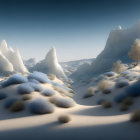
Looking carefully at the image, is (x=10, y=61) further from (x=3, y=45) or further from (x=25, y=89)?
(x=25, y=89)

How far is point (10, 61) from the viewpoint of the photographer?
81750 millimetres

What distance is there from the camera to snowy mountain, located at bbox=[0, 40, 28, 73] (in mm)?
65500

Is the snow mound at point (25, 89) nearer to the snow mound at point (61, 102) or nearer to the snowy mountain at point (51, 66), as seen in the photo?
the snow mound at point (61, 102)

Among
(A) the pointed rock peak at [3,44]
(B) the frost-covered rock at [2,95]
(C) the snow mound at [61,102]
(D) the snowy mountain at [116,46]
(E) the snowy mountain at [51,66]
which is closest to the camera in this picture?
(C) the snow mound at [61,102]

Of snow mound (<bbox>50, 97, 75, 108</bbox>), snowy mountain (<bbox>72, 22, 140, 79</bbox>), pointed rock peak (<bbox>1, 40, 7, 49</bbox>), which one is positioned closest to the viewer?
snow mound (<bbox>50, 97, 75, 108</bbox>)

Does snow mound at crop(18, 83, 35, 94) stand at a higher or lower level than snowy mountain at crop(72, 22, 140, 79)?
lower

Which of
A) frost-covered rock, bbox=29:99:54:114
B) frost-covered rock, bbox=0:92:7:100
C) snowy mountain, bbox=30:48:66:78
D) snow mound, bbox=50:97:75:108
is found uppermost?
snowy mountain, bbox=30:48:66:78

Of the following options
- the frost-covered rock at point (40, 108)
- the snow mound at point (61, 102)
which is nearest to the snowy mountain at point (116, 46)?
the snow mound at point (61, 102)

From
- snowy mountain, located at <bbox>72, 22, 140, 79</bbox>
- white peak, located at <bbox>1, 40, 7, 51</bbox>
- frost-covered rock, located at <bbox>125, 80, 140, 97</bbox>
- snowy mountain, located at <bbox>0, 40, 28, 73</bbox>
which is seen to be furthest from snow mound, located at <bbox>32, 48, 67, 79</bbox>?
frost-covered rock, located at <bbox>125, 80, 140, 97</bbox>

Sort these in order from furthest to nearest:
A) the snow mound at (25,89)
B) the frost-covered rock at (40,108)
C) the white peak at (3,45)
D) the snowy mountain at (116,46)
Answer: the white peak at (3,45) → the snowy mountain at (116,46) → the snow mound at (25,89) → the frost-covered rock at (40,108)

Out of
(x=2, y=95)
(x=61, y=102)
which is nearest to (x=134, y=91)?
(x=61, y=102)

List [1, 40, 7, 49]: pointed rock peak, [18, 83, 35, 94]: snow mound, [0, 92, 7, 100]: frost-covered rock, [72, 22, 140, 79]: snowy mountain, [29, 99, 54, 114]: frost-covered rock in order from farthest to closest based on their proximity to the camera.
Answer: [1, 40, 7, 49]: pointed rock peak → [72, 22, 140, 79]: snowy mountain → [18, 83, 35, 94]: snow mound → [0, 92, 7, 100]: frost-covered rock → [29, 99, 54, 114]: frost-covered rock

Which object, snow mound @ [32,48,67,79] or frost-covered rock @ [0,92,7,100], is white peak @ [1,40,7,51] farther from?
frost-covered rock @ [0,92,7,100]

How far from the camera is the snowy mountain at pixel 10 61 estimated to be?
65500 millimetres
